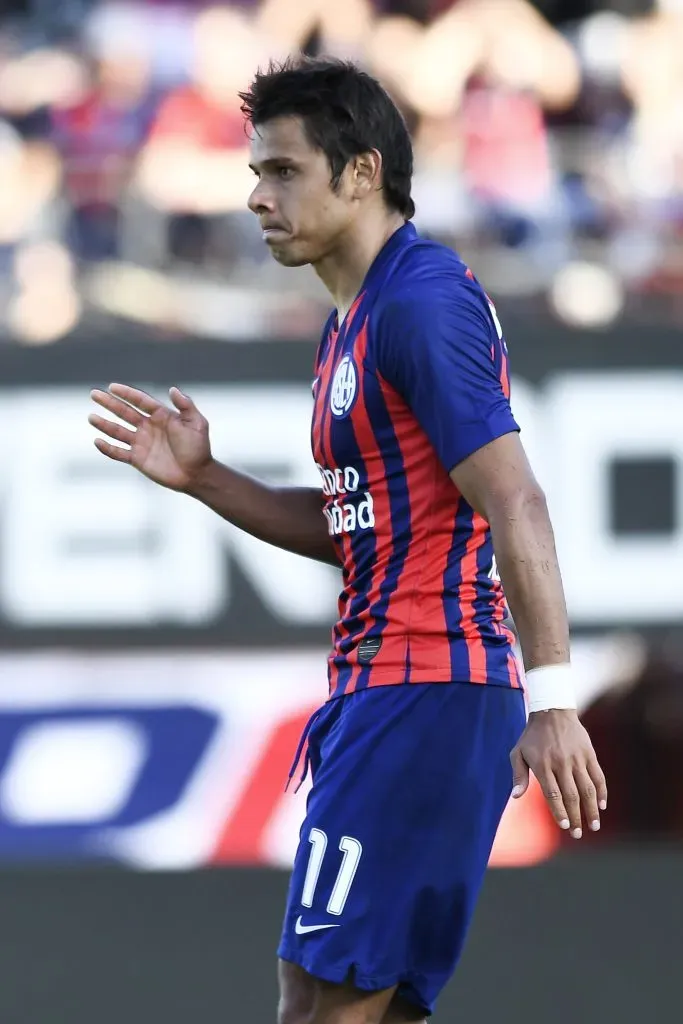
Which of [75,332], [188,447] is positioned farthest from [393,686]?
[75,332]


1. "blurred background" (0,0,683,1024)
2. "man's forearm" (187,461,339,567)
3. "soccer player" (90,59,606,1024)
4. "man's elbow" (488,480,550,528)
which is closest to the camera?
"man's elbow" (488,480,550,528)

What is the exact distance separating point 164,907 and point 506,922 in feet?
3.45

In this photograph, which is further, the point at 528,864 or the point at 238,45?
the point at 238,45

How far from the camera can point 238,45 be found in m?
6.68

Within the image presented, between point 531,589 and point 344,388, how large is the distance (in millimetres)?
508

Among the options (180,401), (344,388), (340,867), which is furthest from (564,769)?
(180,401)

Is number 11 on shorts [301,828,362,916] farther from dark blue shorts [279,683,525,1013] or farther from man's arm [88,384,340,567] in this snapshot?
man's arm [88,384,340,567]

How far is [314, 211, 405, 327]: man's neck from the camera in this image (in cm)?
279

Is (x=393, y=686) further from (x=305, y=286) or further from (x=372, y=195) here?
(x=305, y=286)

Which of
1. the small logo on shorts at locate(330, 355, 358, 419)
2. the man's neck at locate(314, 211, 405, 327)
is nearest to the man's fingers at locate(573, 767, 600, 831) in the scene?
the small logo on shorts at locate(330, 355, 358, 419)

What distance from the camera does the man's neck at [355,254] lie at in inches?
110

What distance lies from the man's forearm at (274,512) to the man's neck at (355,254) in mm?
469

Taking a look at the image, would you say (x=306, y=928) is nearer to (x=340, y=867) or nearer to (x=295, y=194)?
(x=340, y=867)

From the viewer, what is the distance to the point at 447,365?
246cm
